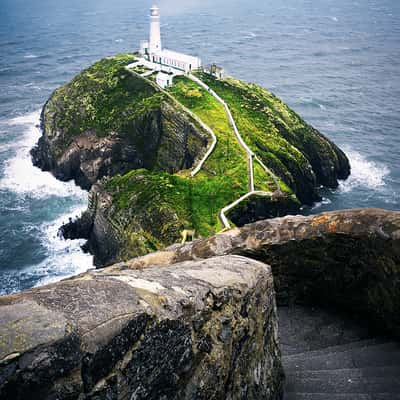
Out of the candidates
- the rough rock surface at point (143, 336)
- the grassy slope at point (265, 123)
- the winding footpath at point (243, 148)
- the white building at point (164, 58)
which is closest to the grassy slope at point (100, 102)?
the winding footpath at point (243, 148)

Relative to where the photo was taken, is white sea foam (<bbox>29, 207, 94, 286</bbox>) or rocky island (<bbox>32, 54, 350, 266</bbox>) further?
rocky island (<bbox>32, 54, 350, 266</bbox>)

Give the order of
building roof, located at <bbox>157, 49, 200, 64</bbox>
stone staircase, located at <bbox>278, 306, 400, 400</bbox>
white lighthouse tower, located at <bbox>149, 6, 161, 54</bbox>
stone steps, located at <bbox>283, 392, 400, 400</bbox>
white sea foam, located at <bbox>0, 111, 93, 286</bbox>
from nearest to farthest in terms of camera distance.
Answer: stone steps, located at <bbox>283, 392, 400, 400</bbox> < stone staircase, located at <bbox>278, 306, 400, 400</bbox> < white sea foam, located at <bbox>0, 111, 93, 286</bbox> < building roof, located at <bbox>157, 49, 200, 64</bbox> < white lighthouse tower, located at <bbox>149, 6, 161, 54</bbox>

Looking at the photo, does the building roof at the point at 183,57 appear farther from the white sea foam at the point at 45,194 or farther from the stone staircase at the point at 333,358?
the stone staircase at the point at 333,358

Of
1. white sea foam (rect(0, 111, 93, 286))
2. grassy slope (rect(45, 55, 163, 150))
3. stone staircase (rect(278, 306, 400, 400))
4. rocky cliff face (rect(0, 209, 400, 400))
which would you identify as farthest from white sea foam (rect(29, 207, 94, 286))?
rocky cliff face (rect(0, 209, 400, 400))

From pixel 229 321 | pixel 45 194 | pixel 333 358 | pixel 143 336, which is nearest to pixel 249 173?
pixel 45 194

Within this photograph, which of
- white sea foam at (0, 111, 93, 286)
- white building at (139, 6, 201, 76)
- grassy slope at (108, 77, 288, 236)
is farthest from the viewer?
white building at (139, 6, 201, 76)

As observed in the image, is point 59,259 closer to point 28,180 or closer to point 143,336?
point 28,180

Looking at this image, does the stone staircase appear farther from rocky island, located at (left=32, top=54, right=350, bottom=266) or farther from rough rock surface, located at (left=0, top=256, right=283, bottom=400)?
rocky island, located at (left=32, top=54, right=350, bottom=266)
